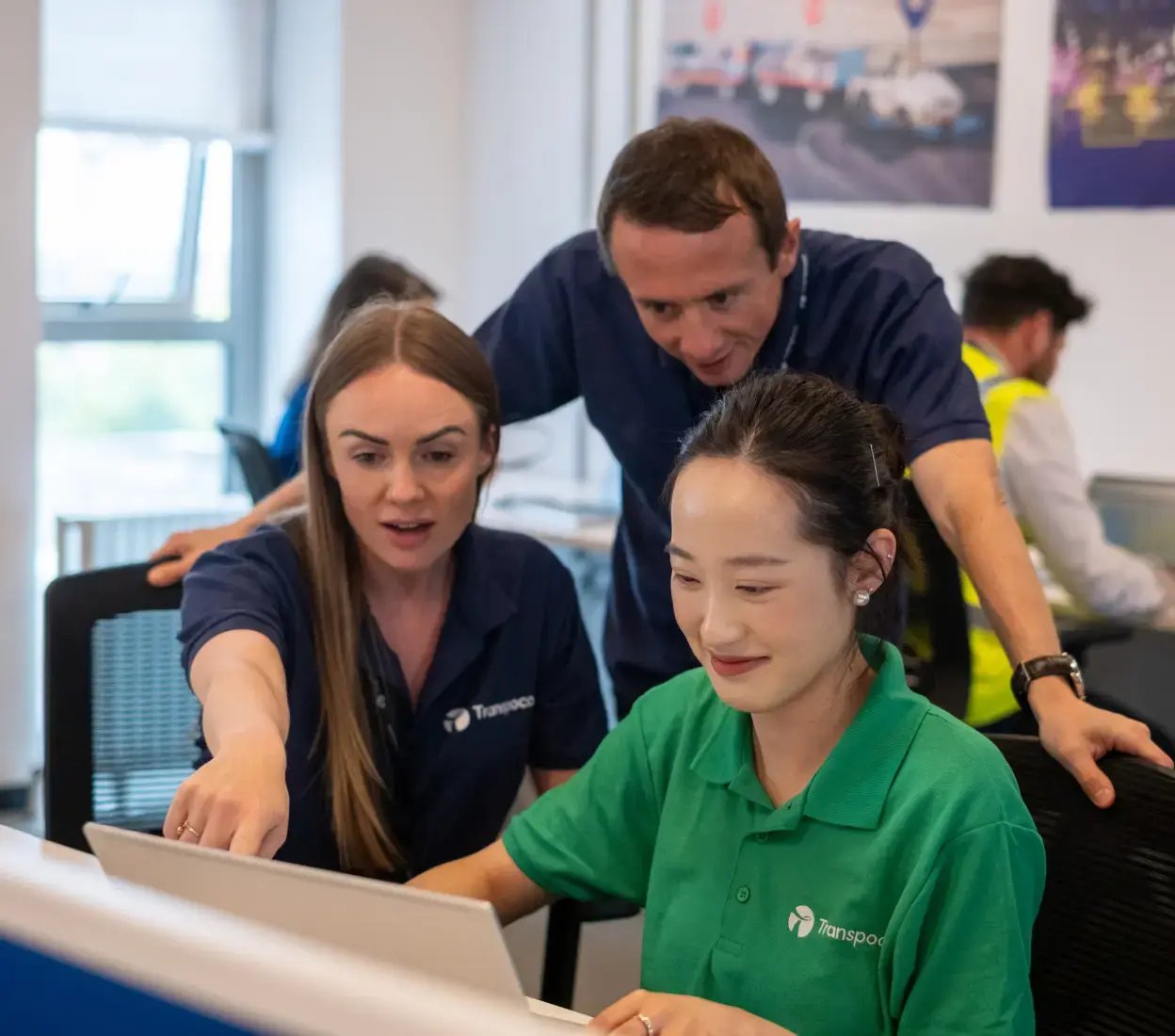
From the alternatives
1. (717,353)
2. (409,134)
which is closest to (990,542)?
(717,353)

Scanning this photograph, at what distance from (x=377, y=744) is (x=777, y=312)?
63 cm

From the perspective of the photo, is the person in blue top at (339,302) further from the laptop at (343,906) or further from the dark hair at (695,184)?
the laptop at (343,906)

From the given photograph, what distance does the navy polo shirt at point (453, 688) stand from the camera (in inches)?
59.2

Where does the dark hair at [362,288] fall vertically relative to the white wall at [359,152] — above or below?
below

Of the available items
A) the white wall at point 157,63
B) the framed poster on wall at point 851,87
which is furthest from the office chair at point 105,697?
the white wall at point 157,63

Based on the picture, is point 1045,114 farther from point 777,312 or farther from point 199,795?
point 199,795

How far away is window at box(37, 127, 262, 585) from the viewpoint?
4441 mm

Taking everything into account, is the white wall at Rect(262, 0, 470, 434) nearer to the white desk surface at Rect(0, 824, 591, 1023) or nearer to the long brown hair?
the long brown hair

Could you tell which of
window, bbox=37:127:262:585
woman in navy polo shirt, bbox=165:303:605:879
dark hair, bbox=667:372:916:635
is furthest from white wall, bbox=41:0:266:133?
dark hair, bbox=667:372:916:635

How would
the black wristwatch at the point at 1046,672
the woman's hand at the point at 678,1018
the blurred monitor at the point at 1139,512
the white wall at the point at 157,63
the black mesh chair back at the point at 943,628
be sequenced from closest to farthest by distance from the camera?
the woman's hand at the point at 678,1018, the black wristwatch at the point at 1046,672, the black mesh chair back at the point at 943,628, the blurred monitor at the point at 1139,512, the white wall at the point at 157,63

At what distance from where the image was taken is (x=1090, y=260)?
144 inches

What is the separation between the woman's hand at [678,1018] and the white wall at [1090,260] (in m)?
2.87

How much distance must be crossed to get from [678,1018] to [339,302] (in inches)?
97.3

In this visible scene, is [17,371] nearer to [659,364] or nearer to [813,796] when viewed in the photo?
[659,364]
